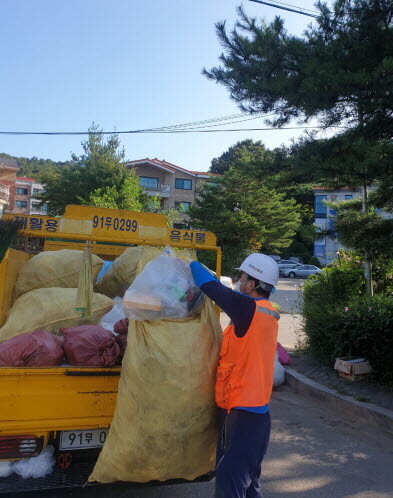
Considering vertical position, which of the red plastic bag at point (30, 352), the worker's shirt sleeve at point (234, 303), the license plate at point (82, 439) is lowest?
the license plate at point (82, 439)

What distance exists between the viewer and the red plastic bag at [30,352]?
2795 mm

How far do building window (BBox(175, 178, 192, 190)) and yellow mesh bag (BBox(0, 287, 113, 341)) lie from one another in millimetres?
43235

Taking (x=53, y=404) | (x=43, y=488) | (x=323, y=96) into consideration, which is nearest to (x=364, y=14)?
(x=323, y=96)

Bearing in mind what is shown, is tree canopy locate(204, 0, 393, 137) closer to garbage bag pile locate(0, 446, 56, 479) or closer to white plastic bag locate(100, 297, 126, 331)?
white plastic bag locate(100, 297, 126, 331)

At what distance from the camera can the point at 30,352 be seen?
2.83 metres

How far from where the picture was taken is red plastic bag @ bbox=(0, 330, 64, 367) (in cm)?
279

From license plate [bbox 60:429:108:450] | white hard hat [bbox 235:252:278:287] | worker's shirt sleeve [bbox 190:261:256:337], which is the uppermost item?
white hard hat [bbox 235:252:278:287]

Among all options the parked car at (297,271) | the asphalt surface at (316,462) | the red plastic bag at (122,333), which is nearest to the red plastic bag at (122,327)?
the red plastic bag at (122,333)

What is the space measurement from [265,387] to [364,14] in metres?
4.44

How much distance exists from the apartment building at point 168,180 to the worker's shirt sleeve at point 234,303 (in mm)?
41163

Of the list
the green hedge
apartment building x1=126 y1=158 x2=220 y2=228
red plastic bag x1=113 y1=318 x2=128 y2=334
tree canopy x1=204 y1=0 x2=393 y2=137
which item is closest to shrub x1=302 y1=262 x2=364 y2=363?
the green hedge

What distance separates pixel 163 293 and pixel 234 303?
415 millimetres

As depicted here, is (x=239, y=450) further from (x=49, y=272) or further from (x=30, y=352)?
(x=49, y=272)

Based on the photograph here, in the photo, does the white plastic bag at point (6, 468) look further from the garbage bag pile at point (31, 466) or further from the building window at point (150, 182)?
the building window at point (150, 182)
